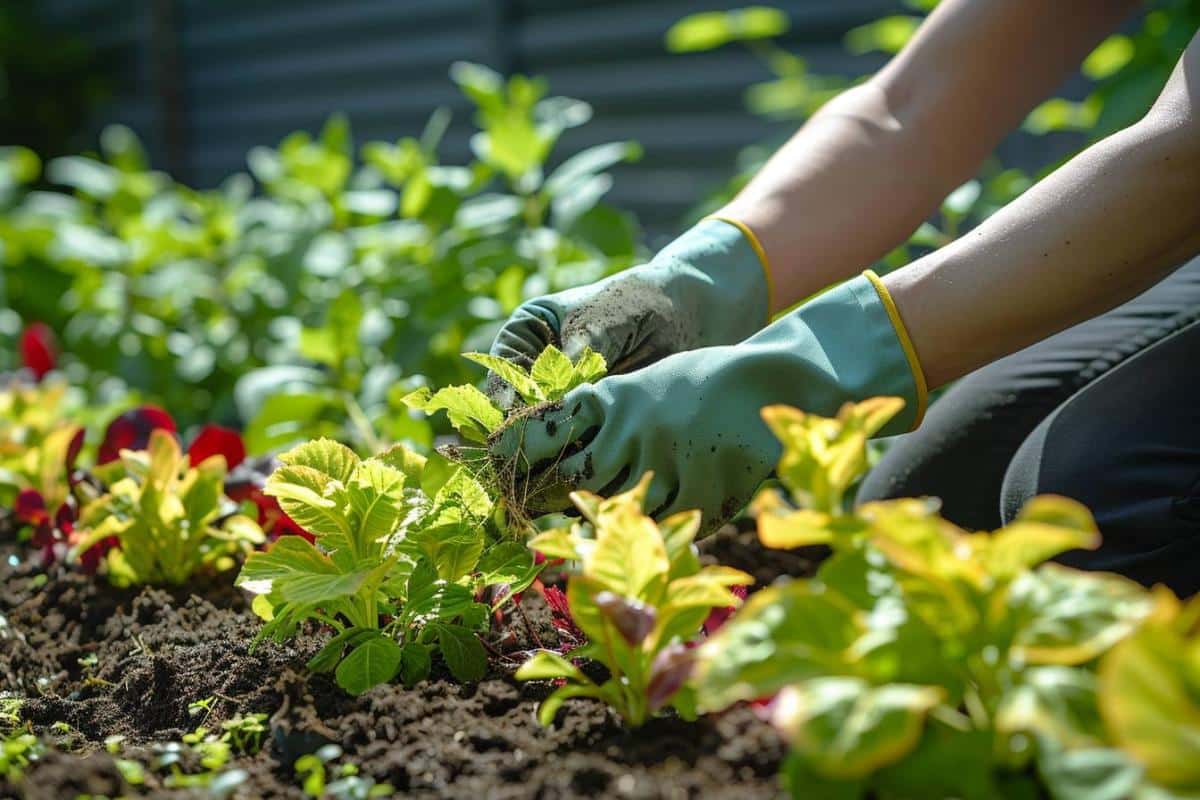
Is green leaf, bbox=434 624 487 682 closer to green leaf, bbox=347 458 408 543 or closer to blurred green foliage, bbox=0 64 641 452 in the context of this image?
green leaf, bbox=347 458 408 543

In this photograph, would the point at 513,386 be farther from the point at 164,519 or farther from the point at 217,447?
the point at 217,447

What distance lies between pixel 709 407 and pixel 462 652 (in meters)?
0.36

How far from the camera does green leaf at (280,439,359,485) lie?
3.98 feet

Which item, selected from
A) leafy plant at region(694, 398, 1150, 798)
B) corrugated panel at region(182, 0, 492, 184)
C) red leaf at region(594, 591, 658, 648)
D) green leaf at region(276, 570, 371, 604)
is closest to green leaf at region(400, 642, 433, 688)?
green leaf at region(276, 570, 371, 604)

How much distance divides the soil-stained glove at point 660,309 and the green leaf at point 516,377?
9cm

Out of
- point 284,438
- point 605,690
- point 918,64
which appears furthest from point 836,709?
point 284,438

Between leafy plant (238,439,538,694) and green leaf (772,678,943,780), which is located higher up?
green leaf (772,678,943,780)

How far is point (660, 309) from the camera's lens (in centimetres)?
140

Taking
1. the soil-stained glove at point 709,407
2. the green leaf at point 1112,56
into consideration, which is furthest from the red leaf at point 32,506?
the green leaf at point 1112,56

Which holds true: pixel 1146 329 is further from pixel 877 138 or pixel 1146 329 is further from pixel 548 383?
pixel 548 383

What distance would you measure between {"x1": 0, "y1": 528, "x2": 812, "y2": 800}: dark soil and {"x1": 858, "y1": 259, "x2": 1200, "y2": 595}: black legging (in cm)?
67

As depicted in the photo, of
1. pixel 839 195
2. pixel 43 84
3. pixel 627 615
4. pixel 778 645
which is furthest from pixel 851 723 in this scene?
pixel 43 84

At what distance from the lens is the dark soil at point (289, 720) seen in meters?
0.91

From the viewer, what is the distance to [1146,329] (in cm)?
157
